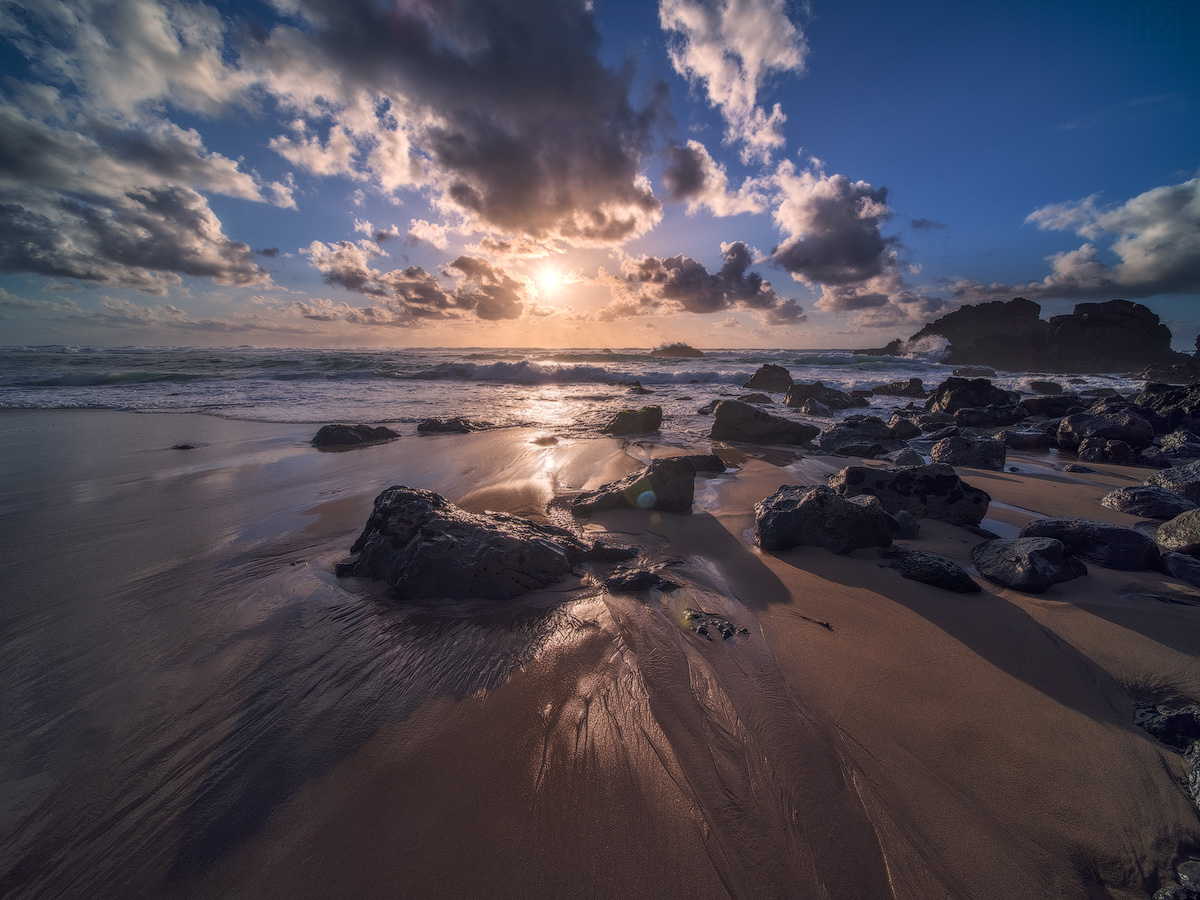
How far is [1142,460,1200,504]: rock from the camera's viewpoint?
4.75 metres

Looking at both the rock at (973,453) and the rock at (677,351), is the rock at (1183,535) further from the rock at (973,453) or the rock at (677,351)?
the rock at (677,351)

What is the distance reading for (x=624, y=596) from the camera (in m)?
3.04

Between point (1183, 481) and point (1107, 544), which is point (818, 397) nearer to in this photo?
point (1183, 481)

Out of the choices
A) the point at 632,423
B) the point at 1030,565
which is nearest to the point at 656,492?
the point at 1030,565

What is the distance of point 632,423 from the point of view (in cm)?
969

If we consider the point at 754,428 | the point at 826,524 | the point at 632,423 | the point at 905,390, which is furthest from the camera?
the point at 905,390

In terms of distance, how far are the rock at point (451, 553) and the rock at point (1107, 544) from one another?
11.0ft

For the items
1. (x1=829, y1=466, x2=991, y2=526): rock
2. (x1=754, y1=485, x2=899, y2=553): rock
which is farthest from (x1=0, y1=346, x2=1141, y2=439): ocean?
(x1=754, y1=485, x2=899, y2=553): rock

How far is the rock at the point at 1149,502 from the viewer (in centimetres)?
439

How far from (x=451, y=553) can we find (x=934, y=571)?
3348 millimetres

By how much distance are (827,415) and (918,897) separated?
13.3 metres

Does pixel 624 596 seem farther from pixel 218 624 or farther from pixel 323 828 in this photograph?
pixel 218 624

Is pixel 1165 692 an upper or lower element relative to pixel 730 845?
upper

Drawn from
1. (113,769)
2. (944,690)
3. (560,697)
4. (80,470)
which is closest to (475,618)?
(560,697)
